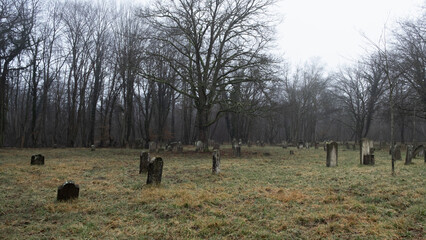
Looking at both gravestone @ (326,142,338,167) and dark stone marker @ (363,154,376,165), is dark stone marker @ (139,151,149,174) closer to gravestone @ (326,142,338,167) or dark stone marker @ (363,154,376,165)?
gravestone @ (326,142,338,167)

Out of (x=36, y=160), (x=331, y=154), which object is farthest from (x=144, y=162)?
(x=331, y=154)

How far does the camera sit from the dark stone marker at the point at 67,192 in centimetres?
570

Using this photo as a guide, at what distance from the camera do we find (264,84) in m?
19.0

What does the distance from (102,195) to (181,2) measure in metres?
14.7

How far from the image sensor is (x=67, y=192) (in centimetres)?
577

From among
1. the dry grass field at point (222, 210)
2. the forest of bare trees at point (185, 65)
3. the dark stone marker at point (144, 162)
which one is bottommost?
the dry grass field at point (222, 210)

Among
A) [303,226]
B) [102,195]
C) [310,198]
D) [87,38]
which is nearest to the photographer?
[303,226]

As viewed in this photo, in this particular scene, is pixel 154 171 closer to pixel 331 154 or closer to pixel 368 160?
pixel 331 154

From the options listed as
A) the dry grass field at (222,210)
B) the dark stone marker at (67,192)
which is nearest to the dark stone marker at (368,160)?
the dry grass field at (222,210)

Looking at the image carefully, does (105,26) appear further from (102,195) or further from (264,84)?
(102,195)

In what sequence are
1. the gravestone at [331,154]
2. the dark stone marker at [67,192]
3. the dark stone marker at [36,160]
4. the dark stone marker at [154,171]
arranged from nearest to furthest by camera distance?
the dark stone marker at [67,192]
the dark stone marker at [154,171]
the dark stone marker at [36,160]
the gravestone at [331,154]

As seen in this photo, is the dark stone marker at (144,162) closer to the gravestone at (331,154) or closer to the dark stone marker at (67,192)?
the dark stone marker at (67,192)

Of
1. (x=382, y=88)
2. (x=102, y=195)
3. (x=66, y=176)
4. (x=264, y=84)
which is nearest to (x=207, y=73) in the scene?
(x=264, y=84)

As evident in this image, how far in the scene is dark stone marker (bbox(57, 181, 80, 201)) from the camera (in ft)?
18.7
